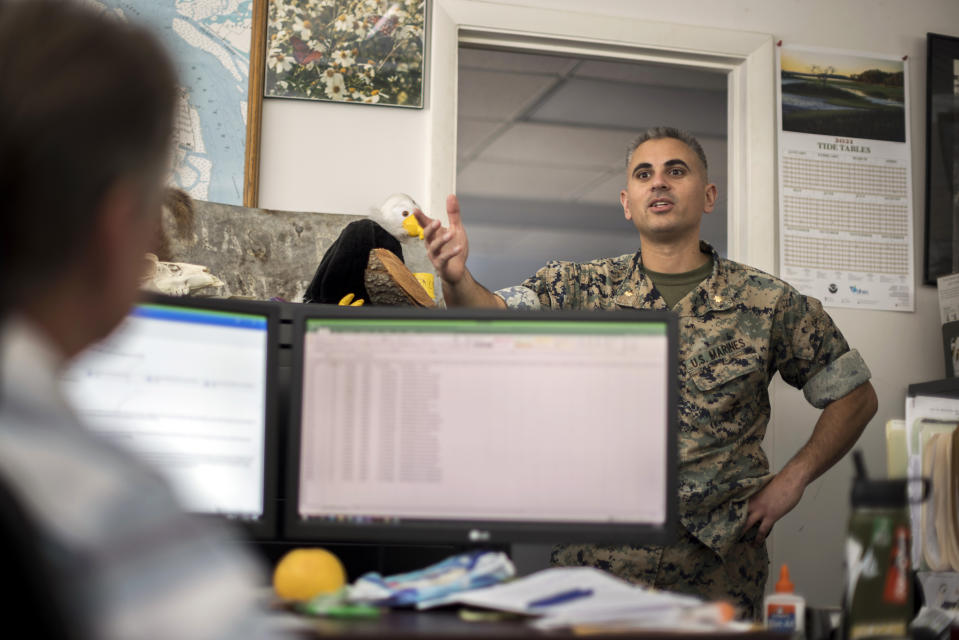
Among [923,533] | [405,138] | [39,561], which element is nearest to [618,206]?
[405,138]

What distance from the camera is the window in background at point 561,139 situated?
13.4 ft

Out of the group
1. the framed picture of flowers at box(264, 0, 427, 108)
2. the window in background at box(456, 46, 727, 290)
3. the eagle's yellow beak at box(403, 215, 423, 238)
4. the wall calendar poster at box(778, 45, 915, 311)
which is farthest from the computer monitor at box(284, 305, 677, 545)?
the window in background at box(456, 46, 727, 290)

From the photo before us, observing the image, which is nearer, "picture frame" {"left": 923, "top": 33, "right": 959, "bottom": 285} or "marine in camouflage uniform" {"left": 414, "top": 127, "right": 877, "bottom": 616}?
"marine in camouflage uniform" {"left": 414, "top": 127, "right": 877, "bottom": 616}

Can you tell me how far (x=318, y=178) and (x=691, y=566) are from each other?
54.5 inches

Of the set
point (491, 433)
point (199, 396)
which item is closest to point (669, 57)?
point (491, 433)

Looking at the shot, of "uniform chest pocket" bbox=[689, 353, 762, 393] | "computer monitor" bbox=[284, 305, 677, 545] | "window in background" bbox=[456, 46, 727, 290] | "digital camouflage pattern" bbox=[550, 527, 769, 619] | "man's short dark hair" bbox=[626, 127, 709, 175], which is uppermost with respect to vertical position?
"window in background" bbox=[456, 46, 727, 290]

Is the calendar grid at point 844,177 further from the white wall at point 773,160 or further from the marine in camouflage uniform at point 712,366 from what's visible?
the marine in camouflage uniform at point 712,366

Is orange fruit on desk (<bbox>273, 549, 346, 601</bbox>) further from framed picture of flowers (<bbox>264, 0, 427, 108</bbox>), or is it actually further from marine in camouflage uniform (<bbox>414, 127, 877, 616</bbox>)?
framed picture of flowers (<bbox>264, 0, 427, 108</bbox>)

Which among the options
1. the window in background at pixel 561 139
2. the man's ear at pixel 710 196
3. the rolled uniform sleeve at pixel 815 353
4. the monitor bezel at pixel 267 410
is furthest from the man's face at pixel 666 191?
the monitor bezel at pixel 267 410

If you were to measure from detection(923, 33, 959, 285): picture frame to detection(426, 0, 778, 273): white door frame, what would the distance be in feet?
1.66

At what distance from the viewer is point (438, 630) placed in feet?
2.84

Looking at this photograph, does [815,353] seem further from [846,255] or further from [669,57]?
[669,57]

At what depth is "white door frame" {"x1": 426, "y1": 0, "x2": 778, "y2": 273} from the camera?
8.64 ft

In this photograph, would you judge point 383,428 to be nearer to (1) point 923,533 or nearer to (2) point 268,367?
(2) point 268,367
